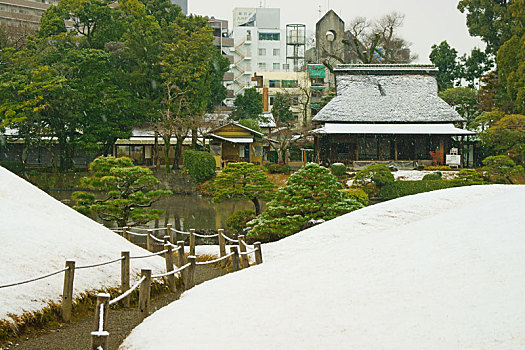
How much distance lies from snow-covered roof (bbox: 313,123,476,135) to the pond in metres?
8.52

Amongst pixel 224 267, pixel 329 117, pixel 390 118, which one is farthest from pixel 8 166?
pixel 224 267

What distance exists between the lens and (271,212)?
16297 mm

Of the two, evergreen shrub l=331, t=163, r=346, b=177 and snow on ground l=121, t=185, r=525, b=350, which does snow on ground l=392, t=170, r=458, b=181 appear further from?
snow on ground l=121, t=185, r=525, b=350

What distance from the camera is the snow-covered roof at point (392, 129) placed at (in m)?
34.2

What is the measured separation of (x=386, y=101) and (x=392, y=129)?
3939 millimetres

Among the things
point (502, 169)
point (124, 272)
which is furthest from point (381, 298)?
point (502, 169)

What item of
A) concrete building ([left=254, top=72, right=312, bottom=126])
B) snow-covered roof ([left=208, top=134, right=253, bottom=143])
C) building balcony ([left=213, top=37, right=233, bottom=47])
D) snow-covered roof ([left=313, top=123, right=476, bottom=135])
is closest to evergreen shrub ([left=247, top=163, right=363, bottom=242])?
snow-covered roof ([left=313, top=123, right=476, bottom=135])

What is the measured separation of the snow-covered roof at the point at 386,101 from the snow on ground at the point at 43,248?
27.5 meters

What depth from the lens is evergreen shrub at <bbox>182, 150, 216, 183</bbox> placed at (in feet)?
110

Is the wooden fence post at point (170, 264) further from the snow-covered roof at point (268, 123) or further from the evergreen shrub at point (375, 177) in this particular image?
the snow-covered roof at point (268, 123)

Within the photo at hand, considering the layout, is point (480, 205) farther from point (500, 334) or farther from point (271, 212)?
point (271, 212)

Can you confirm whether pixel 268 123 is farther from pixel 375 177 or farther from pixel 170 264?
pixel 170 264

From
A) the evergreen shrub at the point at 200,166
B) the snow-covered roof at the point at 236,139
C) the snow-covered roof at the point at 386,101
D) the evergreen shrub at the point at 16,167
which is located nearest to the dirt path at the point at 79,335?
the evergreen shrub at the point at 200,166

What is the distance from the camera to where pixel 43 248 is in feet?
27.1
